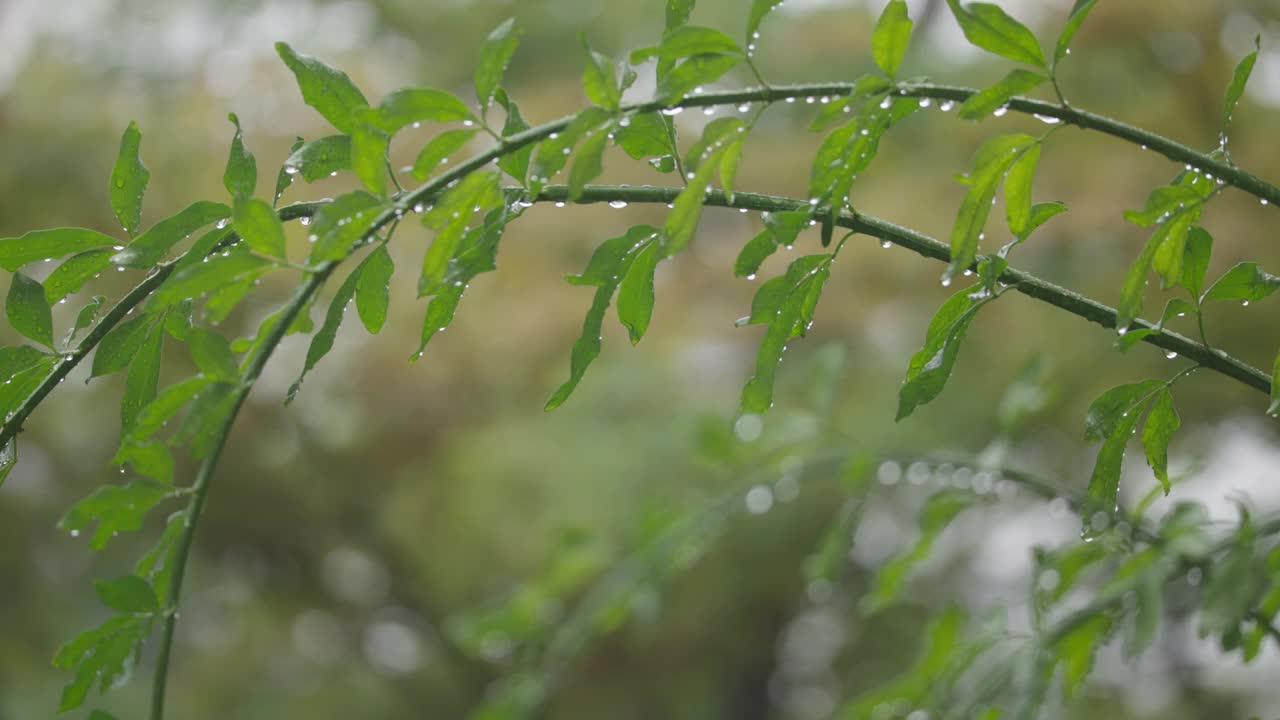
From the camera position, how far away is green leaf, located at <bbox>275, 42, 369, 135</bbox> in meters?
0.36

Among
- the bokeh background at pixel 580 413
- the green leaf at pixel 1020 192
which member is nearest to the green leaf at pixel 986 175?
the green leaf at pixel 1020 192

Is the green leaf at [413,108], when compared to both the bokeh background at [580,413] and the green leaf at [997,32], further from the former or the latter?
the bokeh background at [580,413]

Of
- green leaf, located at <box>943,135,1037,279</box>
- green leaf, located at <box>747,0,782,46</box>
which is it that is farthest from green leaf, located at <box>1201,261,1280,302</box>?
green leaf, located at <box>747,0,782,46</box>

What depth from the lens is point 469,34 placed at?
3830 millimetres

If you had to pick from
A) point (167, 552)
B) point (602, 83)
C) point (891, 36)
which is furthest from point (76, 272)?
point (891, 36)

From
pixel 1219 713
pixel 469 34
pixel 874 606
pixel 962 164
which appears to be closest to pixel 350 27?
pixel 469 34

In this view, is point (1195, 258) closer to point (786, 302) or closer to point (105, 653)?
point (786, 302)

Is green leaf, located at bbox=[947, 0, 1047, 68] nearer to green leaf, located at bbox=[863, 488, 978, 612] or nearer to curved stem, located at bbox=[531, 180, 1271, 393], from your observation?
curved stem, located at bbox=[531, 180, 1271, 393]

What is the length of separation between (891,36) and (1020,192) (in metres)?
0.08

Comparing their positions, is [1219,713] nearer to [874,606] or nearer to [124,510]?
[874,606]

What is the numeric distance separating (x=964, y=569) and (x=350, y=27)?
9.99 feet

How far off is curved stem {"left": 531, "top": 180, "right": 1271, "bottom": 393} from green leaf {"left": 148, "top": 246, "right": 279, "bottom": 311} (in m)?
0.10

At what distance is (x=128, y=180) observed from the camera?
386 mm

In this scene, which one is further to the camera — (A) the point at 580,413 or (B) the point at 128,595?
(A) the point at 580,413
